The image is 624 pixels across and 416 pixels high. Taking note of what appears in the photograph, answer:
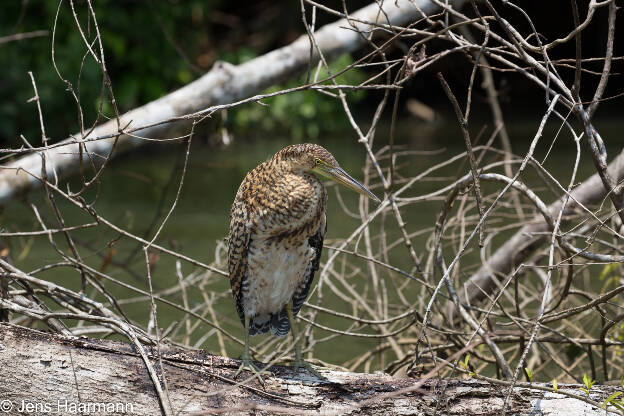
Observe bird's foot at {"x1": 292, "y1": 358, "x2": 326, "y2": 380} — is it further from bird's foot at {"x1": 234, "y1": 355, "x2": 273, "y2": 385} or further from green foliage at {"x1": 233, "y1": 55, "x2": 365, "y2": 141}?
green foliage at {"x1": 233, "y1": 55, "x2": 365, "y2": 141}

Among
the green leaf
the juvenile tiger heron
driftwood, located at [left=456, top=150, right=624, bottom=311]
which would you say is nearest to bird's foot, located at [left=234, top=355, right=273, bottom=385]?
the juvenile tiger heron

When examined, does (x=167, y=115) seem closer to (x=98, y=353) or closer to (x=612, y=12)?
(x=98, y=353)

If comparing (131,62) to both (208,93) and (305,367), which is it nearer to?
(208,93)

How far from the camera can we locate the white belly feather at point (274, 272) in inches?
109

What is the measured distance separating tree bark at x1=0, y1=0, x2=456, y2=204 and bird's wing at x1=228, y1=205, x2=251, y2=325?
3.34ft

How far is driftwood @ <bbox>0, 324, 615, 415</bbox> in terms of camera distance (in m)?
2.25

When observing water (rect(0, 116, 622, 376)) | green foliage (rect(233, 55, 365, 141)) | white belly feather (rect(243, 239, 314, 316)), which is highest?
green foliage (rect(233, 55, 365, 141))

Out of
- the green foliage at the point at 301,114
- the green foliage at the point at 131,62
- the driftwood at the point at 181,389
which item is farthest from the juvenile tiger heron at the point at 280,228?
the green foliage at the point at 301,114

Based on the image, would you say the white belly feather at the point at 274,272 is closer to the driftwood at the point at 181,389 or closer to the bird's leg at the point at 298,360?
the bird's leg at the point at 298,360

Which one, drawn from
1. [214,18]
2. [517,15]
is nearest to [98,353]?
[517,15]

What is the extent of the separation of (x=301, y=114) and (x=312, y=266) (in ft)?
27.6

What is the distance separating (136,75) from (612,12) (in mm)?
9345

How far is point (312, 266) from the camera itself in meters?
2.94

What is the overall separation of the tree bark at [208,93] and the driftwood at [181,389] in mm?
1474
